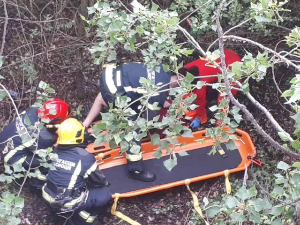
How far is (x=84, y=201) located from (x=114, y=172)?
2.60ft

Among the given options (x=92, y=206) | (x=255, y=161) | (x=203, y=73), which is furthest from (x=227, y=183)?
(x=92, y=206)

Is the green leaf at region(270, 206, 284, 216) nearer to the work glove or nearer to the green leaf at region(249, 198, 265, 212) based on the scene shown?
the green leaf at region(249, 198, 265, 212)

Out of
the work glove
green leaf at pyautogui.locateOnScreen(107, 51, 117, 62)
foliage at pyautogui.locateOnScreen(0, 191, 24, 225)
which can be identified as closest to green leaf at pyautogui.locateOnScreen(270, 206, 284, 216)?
A: foliage at pyautogui.locateOnScreen(0, 191, 24, 225)

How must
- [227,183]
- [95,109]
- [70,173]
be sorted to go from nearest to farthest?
1. [70,173]
2. [227,183]
3. [95,109]

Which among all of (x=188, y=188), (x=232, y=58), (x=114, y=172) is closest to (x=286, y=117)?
(x=232, y=58)

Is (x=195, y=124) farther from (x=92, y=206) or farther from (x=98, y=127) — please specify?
(x=98, y=127)

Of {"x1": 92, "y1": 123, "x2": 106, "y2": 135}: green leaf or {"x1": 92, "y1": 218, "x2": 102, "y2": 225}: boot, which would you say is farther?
{"x1": 92, "y1": 218, "x2": 102, "y2": 225}: boot

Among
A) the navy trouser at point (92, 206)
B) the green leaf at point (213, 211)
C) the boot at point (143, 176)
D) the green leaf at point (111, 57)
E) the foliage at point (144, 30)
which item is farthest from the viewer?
the boot at point (143, 176)

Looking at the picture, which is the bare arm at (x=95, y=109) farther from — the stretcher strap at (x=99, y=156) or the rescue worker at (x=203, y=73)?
the rescue worker at (x=203, y=73)

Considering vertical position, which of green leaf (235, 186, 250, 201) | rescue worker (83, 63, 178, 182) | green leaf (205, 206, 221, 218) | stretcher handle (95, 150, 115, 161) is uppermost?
green leaf (235, 186, 250, 201)

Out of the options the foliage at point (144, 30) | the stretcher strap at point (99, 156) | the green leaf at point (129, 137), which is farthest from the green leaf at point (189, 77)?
the stretcher strap at point (99, 156)

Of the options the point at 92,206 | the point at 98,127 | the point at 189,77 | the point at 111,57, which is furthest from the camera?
the point at 92,206

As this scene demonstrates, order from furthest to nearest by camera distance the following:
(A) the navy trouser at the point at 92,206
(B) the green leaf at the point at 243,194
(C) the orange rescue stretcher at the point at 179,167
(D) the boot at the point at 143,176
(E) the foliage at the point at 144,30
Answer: (D) the boot at the point at 143,176
(C) the orange rescue stretcher at the point at 179,167
(A) the navy trouser at the point at 92,206
(E) the foliage at the point at 144,30
(B) the green leaf at the point at 243,194

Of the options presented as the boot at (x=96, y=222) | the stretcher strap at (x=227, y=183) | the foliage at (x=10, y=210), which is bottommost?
the boot at (x=96, y=222)
